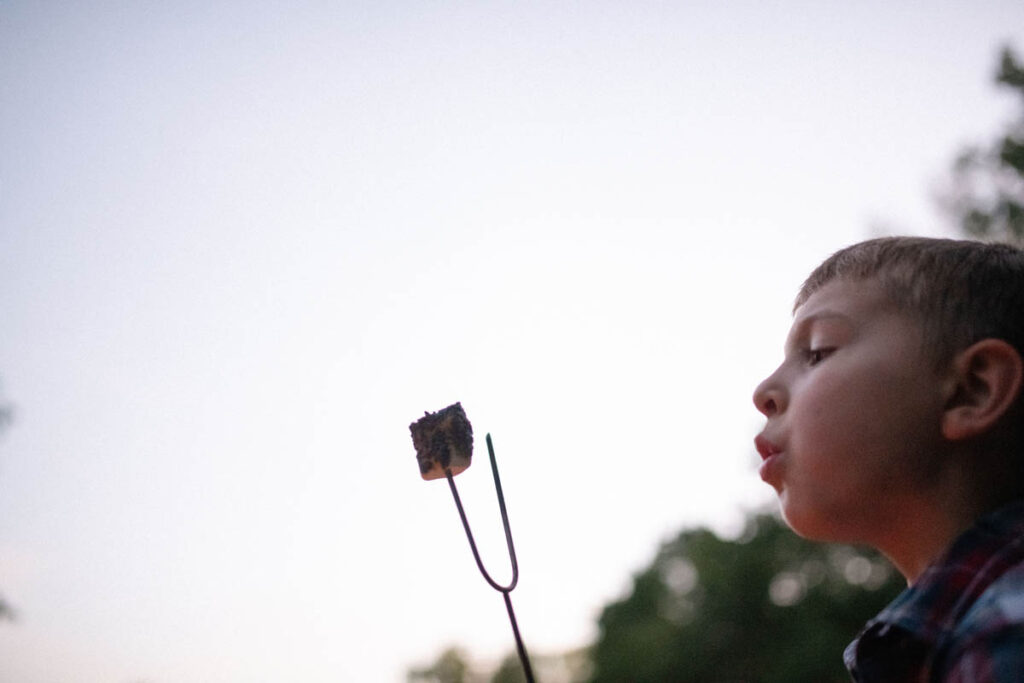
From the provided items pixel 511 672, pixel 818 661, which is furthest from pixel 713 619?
pixel 511 672

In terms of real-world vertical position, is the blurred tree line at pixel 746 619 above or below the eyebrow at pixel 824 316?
below

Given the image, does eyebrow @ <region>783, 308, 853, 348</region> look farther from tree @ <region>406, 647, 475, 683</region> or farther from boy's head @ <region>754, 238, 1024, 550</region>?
tree @ <region>406, 647, 475, 683</region>

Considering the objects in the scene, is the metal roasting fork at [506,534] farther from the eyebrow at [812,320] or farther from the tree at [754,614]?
the tree at [754,614]

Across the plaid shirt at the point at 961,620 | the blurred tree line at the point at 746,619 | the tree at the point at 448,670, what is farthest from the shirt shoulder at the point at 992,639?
the blurred tree line at the point at 746,619

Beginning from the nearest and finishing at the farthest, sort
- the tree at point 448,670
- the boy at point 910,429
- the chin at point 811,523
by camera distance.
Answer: the boy at point 910,429, the chin at point 811,523, the tree at point 448,670

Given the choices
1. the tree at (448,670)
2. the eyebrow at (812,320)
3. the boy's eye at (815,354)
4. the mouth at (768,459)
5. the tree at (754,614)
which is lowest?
the tree at (754,614)

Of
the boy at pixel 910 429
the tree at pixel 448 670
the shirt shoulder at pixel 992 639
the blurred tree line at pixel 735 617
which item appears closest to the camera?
the shirt shoulder at pixel 992 639

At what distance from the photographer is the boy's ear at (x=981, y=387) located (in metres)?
0.77

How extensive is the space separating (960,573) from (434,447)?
44 centimetres

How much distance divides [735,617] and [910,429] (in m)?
11.9

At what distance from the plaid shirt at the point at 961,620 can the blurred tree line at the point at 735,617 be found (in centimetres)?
855

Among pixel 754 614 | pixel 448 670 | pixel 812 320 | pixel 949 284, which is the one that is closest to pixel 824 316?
pixel 812 320

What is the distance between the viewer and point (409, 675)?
294 inches

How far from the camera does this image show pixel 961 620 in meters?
0.63
